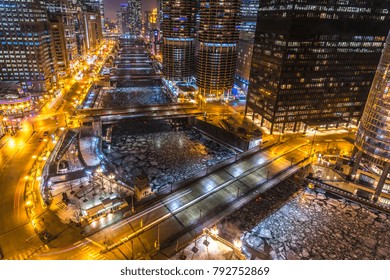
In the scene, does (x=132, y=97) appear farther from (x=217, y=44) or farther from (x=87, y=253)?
(x=87, y=253)

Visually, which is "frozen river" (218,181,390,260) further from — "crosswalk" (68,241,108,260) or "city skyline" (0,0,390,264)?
"crosswalk" (68,241,108,260)

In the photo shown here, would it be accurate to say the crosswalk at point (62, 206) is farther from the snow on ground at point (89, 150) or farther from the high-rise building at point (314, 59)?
the high-rise building at point (314, 59)

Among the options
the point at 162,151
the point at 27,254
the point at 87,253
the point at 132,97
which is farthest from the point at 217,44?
the point at 27,254

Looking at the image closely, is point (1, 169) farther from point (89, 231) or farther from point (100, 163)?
point (89, 231)

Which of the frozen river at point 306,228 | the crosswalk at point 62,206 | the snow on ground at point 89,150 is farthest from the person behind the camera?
the snow on ground at point 89,150

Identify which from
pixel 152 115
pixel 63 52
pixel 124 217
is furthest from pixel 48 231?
pixel 63 52

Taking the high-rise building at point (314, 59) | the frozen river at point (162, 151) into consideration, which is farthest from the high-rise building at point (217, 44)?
the frozen river at point (162, 151)
